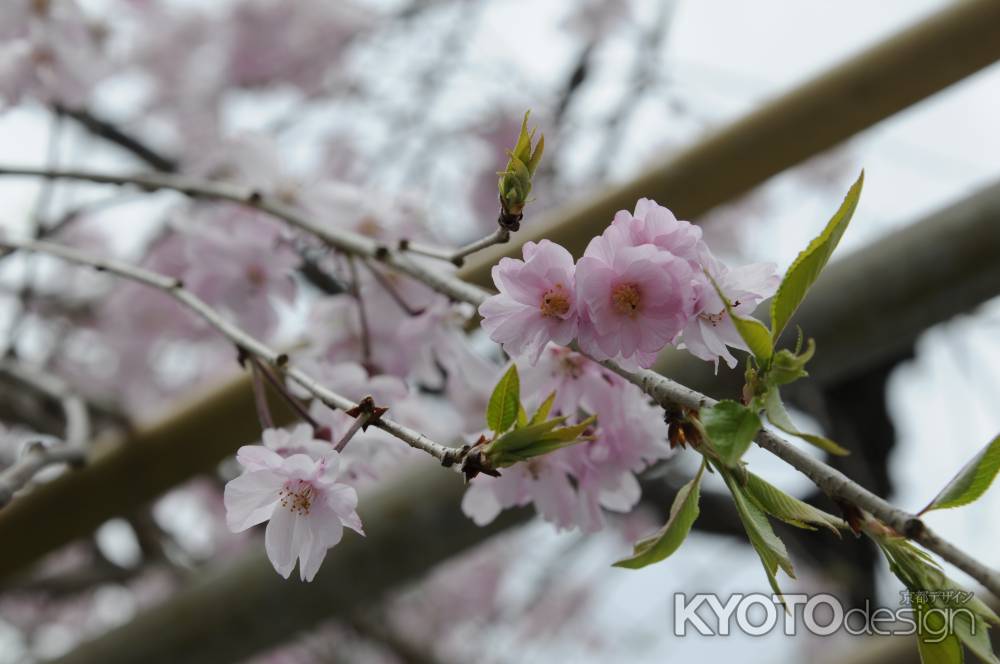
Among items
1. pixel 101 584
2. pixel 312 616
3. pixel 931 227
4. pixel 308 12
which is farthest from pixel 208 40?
pixel 931 227

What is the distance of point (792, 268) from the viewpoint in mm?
394

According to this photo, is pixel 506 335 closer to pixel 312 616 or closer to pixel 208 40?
pixel 312 616

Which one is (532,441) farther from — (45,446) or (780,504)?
(45,446)

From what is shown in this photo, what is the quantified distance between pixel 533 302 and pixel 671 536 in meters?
0.13

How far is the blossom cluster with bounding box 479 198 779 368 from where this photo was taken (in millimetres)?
424

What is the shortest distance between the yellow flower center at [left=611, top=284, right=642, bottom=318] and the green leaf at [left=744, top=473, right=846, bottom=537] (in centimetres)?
9

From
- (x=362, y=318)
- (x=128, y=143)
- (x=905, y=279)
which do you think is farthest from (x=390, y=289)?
(x=128, y=143)

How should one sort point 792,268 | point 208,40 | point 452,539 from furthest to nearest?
1. point 208,40
2. point 452,539
3. point 792,268

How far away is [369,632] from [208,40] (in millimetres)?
1547

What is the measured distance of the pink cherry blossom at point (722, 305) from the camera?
1.44 feet

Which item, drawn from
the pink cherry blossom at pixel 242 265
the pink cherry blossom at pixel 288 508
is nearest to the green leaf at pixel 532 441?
the pink cherry blossom at pixel 288 508

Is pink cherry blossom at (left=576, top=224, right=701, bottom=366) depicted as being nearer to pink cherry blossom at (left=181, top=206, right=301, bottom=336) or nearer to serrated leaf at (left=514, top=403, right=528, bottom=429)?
serrated leaf at (left=514, top=403, right=528, bottom=429)

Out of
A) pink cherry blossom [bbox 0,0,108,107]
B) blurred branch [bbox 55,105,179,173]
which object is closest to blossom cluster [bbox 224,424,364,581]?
pink cherry blossom [bbox 0,0,108,107]

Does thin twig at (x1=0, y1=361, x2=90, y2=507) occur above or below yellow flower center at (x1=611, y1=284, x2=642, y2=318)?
above
